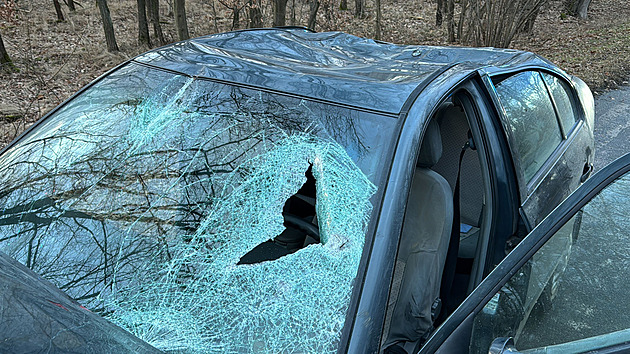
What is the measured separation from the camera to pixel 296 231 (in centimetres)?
203

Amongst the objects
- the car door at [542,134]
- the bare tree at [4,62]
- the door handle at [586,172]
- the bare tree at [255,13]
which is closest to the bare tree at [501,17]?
the bare tree at [255,13]

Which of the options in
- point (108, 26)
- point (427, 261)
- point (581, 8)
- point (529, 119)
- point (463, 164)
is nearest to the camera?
point (427, 261)

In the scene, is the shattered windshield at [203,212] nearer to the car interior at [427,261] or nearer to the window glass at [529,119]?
the car interior at [427,261]

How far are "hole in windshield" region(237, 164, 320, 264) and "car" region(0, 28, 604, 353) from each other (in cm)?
1

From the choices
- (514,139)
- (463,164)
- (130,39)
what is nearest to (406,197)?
(514,139)

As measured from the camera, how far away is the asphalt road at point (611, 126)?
507 cm

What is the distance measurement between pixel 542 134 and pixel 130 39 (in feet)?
40.6

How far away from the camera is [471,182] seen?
105 inches

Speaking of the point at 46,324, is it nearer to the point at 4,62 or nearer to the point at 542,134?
the point at 542,134

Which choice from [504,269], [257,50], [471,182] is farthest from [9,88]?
[504,269]

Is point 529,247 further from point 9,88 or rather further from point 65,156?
point 9,88

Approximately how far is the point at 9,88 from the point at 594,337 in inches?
362

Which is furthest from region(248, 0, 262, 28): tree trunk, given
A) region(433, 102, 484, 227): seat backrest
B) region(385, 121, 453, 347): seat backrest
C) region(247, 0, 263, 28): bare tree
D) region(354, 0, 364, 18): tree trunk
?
region(354, 0, 364, 18): tree trunk

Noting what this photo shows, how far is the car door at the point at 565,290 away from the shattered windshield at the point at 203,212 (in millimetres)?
369
